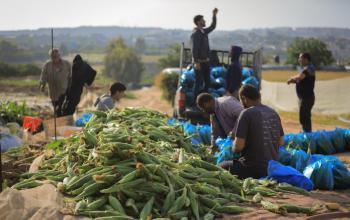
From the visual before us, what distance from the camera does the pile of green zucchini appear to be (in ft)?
16.7

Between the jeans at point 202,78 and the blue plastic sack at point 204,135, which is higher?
the jeans at point 202,78

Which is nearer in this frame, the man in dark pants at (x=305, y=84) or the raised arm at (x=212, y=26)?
the man in dark pants at (x=305, y=84)

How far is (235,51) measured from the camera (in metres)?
11.2

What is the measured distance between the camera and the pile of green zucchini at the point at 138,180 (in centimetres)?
509

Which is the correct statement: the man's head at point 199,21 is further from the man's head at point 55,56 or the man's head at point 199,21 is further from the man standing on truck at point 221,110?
the man standing on truck at point 221,110

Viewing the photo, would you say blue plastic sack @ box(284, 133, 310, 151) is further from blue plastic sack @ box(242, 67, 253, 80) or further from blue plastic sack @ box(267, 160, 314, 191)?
blue plastic sack @ box(267, 160, 314, 191)

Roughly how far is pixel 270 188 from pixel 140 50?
123m

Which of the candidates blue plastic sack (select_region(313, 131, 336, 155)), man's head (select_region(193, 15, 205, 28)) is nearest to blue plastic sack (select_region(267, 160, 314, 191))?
blue plastic sack (select_region(313, 131, 336, 155))

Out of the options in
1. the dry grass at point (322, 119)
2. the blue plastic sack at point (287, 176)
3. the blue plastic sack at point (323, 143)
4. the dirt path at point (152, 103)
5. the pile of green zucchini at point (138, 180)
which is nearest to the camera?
the pile of green zucchini at point (138, 180)

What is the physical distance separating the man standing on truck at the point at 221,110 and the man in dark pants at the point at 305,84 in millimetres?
2957

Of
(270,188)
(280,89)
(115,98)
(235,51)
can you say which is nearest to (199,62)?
(235,51)

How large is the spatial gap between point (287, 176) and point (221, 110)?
1.76 metres

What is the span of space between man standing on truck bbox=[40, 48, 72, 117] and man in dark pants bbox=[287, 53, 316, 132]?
4721 mm

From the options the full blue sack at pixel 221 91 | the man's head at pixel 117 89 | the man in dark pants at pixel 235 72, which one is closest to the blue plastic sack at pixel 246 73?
the full blue sack at pixel 221 91
